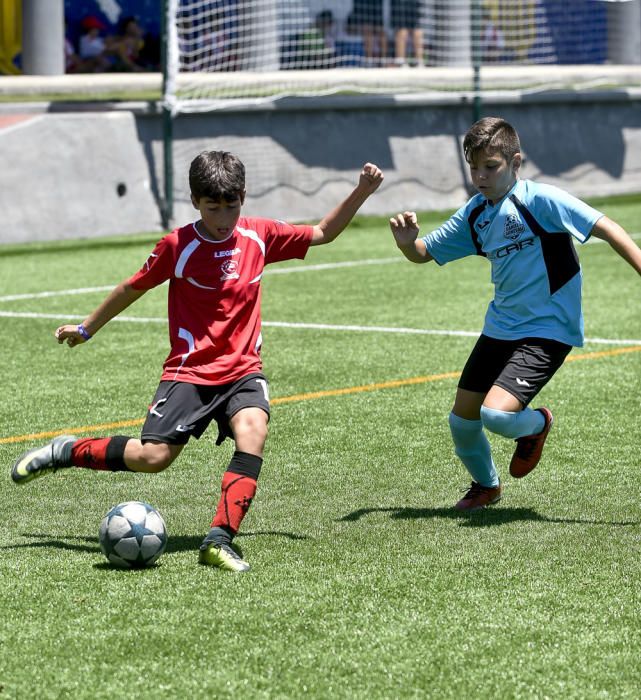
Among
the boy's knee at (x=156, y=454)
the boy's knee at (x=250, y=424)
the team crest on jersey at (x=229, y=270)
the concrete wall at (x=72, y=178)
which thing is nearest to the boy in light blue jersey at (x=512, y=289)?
the team crest on jersey at (x=229, y=270)

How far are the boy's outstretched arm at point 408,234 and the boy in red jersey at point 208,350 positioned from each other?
1.21ft

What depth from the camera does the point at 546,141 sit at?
22.5 meters

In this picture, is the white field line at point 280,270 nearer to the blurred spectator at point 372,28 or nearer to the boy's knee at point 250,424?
the boy's knee at point 250,424

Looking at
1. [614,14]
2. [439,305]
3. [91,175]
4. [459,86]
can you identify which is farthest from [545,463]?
[614,14]

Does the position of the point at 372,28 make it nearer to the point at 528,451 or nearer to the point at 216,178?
the point at 528,451

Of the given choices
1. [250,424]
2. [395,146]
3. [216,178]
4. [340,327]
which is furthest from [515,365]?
[395,146]

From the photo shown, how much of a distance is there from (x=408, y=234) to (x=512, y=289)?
1.62 feet

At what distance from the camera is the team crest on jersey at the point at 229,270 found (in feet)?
18.2

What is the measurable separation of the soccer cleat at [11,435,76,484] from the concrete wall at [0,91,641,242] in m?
11.1

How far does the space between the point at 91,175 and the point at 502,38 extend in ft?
34.2

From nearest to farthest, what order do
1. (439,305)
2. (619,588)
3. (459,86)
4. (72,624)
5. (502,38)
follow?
(72,624) → (619,588) → (439,305) → (459,86) → (502,38)

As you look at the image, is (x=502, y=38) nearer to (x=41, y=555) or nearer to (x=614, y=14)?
(x=614, y=14)

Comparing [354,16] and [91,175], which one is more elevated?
[354,16]

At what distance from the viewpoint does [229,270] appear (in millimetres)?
5551
